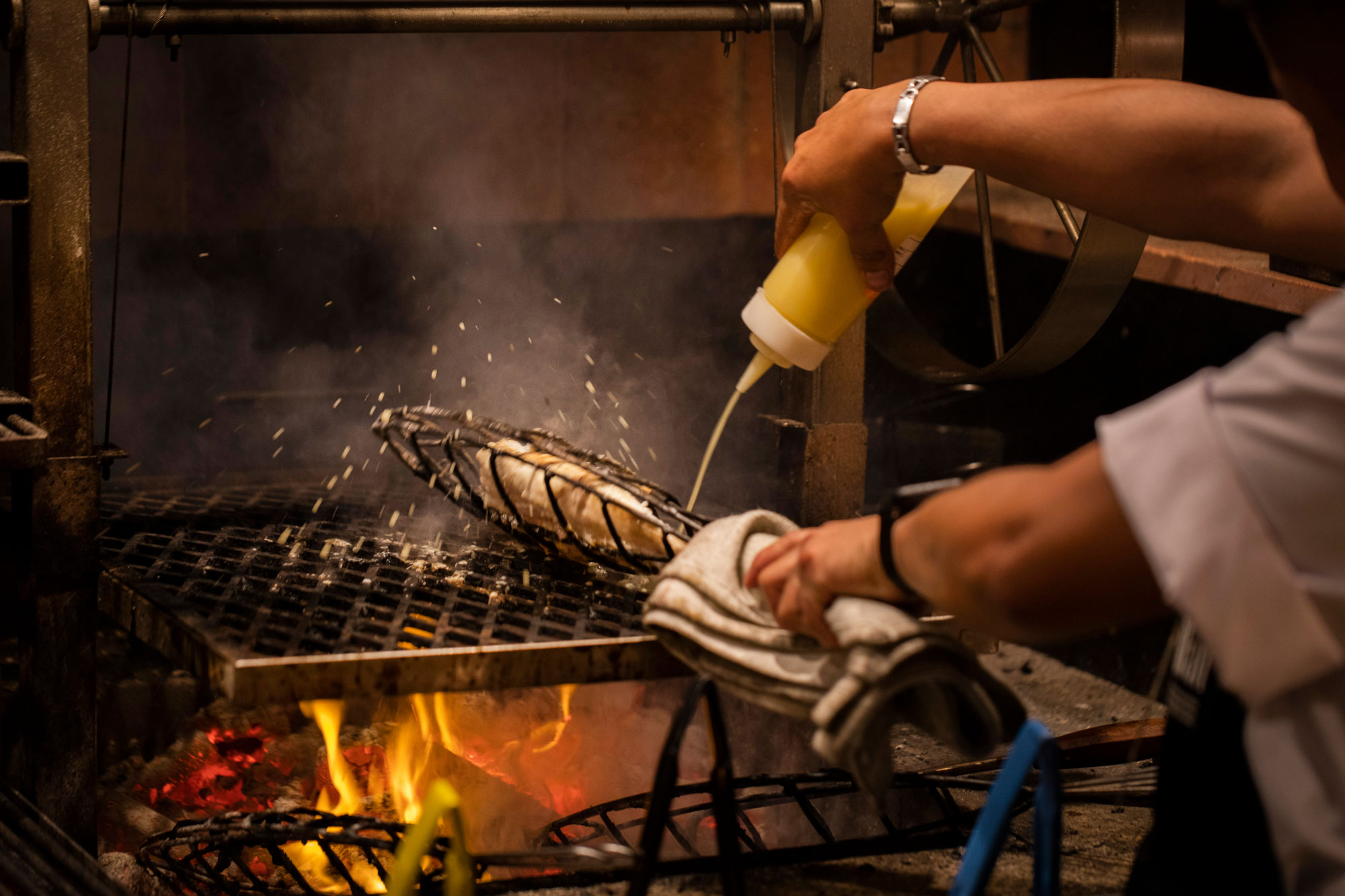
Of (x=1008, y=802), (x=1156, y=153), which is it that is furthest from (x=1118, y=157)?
(x=1008, y=802)

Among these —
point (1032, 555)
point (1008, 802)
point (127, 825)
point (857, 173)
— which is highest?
point (857, 173)

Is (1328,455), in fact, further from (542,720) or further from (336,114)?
(336,114)

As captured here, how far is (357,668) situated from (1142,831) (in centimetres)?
136

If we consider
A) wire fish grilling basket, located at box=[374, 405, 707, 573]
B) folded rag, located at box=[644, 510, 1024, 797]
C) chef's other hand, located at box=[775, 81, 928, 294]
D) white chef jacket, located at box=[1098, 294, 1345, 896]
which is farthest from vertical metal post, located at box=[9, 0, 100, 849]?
white chef jacket, located at box=[1098, 294, 1345, 896]

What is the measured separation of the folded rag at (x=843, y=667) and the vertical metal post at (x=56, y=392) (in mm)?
947

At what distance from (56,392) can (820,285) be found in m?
1.17

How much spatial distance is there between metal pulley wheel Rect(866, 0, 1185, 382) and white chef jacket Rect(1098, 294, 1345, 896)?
2.92 ft

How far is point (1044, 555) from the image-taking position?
2.78 feet

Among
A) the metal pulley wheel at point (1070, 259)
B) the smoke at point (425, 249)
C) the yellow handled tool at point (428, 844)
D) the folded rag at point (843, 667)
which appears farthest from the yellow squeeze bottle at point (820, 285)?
the smoke at point (425, 249)

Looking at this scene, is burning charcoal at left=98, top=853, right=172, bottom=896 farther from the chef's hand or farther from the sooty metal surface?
the chef's hand

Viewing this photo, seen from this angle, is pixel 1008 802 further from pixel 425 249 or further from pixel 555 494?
pixel 425 249

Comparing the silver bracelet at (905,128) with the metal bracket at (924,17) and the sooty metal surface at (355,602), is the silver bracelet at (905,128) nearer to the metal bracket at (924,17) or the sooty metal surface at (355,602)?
the metal bracket at (924,17)

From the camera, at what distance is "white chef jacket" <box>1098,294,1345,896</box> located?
741 mm

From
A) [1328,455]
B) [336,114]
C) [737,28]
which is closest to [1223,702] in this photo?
[1328,455]
